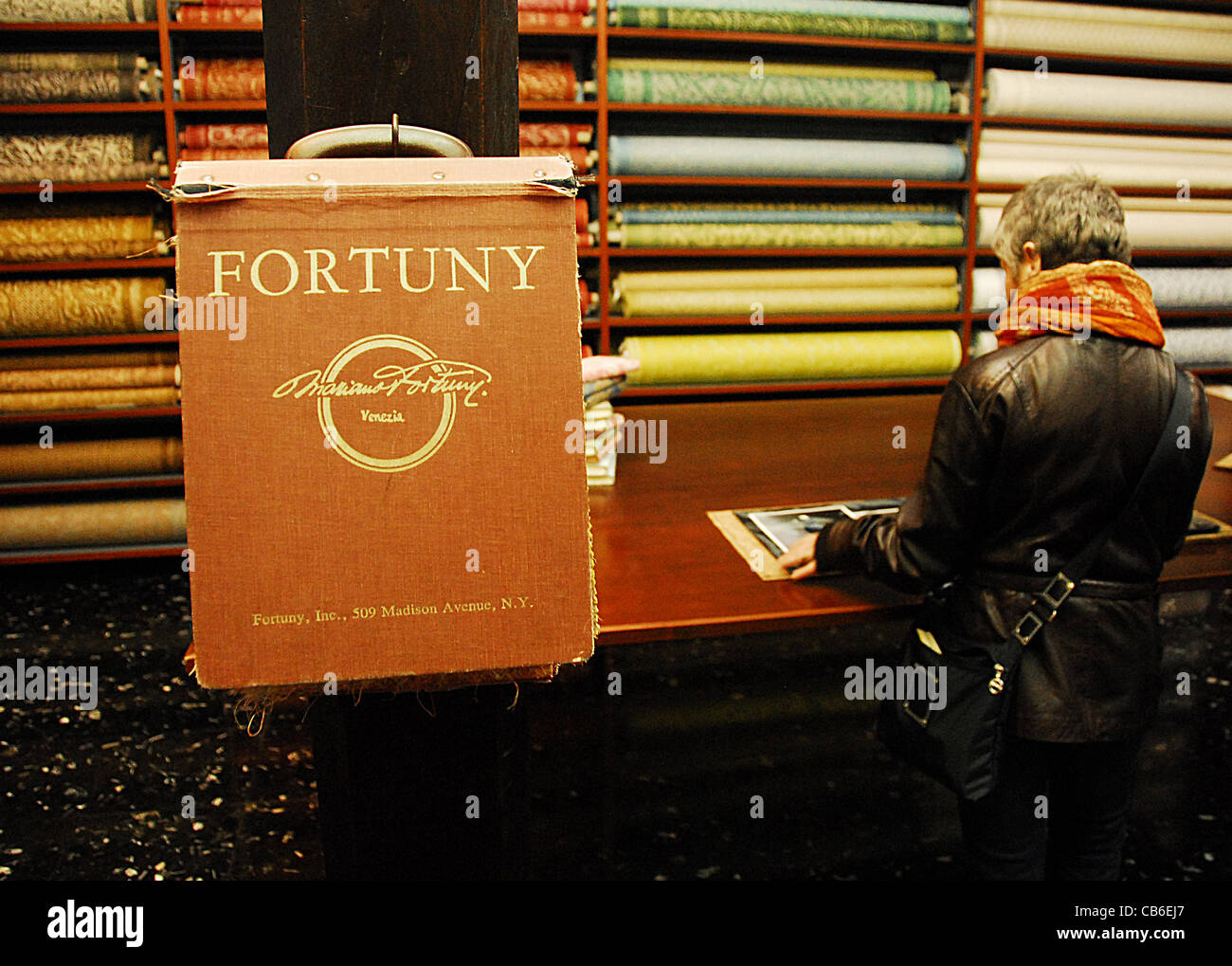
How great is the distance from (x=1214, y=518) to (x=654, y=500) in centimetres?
104

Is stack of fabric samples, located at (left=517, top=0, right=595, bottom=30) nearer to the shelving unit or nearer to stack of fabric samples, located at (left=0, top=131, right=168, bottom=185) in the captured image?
the shelving unit

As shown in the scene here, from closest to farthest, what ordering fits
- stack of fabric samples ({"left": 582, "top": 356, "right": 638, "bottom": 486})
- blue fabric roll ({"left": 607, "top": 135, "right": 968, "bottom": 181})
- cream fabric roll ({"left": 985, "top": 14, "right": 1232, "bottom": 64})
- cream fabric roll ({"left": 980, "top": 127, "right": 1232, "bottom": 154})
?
stack of fabric samples ({"left": 582, "top": 356, "right": 638, "bottom": 486}) < blue fabric roll ({"left": 607, "top": 135, "right": 968, "bottom": 181}) < cream fabric roll ({"left": 985, "top": 14, "right": 1232, "bottom": 64}) < cream fabric roll ({"left": 980, "top": 127, "right": 1232, "bottom": 154})

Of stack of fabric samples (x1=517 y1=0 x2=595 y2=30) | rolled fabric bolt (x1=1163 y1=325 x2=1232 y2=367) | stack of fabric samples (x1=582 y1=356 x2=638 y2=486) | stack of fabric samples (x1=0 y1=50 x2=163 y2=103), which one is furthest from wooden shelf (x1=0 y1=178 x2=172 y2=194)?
rolled fabric bolt (x1=1163 y1=325 x2=1232 y2=367)

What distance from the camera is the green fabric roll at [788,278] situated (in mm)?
3764

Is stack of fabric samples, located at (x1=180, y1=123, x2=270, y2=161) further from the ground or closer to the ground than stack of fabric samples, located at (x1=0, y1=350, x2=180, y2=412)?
further from the ground

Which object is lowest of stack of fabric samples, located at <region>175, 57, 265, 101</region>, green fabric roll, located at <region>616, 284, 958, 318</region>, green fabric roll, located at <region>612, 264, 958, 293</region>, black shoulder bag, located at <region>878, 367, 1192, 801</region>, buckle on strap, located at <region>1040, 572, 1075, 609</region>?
black shoulder bag, located at <region>878, 367, 1192, 801</region>

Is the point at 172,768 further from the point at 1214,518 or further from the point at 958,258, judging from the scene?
the point at 958,258

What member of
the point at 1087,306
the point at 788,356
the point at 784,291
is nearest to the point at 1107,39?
the point at 784,291

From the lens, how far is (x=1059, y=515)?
Result: 1320mm

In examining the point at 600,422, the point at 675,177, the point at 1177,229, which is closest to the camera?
the point at 600,422

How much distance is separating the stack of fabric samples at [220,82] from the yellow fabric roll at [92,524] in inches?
58.1

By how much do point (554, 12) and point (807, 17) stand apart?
3.23 feet

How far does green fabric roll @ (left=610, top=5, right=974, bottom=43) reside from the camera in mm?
3518
